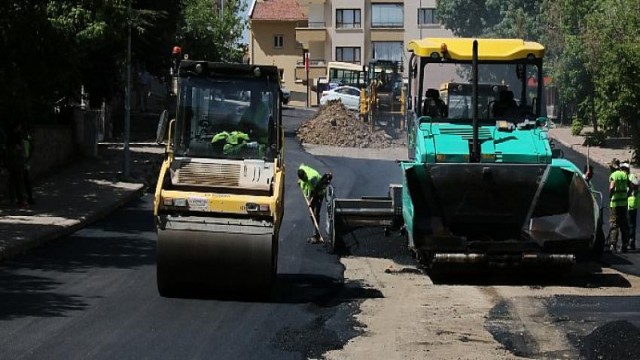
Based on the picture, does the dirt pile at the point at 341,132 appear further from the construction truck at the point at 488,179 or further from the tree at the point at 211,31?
the construction truck at the point at 488,179

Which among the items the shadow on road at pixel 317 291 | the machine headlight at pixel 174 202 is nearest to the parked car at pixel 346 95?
the shadow on road at pixel 317 291

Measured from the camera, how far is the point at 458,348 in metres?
11.7

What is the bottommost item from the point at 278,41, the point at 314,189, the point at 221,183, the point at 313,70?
the point at 314,189

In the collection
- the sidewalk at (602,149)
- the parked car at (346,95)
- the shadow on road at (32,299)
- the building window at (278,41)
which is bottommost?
the sidewalk at (602,149)

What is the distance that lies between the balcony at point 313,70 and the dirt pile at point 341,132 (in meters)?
38.7

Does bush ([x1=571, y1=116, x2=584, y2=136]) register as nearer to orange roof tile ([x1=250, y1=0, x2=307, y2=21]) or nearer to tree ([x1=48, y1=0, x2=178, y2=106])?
tree ([x1=48, y1=0, x2=178, y2=106])

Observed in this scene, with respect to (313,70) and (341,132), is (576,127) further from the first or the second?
(313,70)

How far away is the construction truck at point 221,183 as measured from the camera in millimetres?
13922

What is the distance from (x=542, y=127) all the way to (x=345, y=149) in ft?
85.1

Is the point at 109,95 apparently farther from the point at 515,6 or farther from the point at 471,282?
the point at 515,6

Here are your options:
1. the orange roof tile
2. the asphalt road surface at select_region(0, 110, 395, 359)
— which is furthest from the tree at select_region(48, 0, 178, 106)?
the orange roof tile

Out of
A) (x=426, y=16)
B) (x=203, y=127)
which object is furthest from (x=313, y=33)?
(x=203, y=127)

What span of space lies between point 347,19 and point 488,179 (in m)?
70.7

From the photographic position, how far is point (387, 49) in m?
85.8
